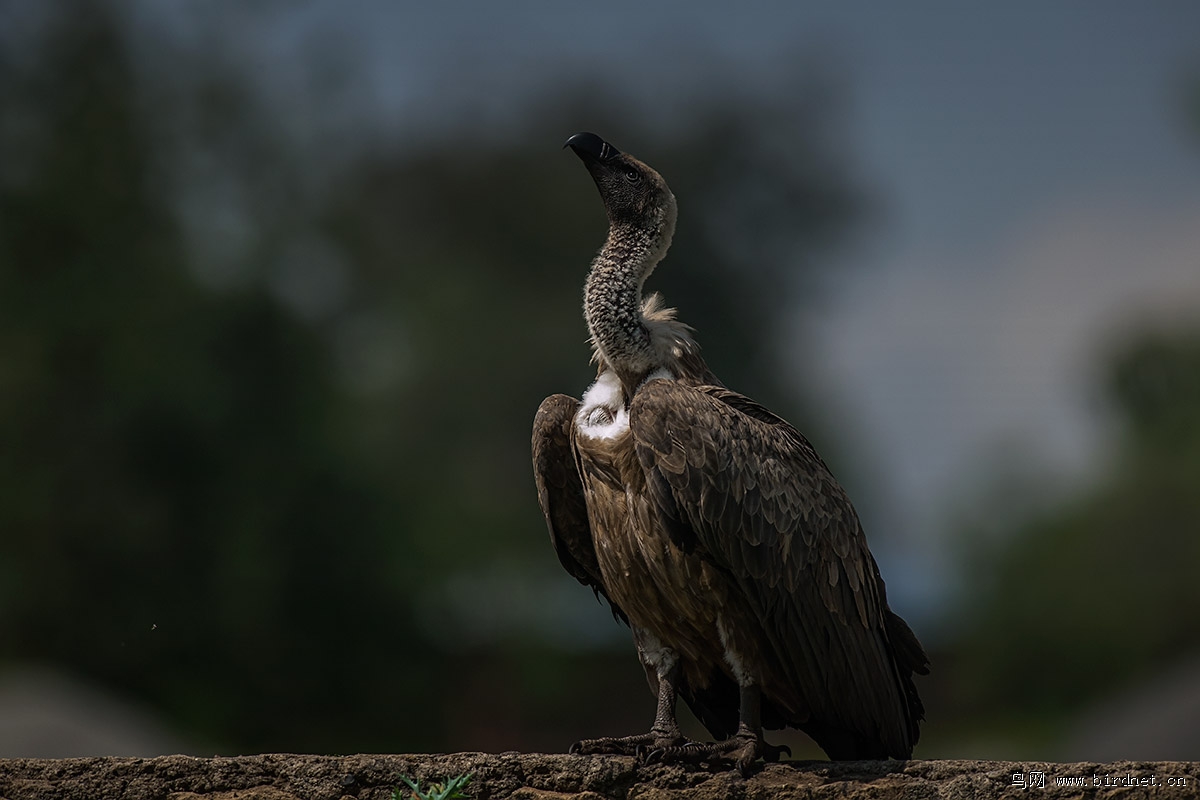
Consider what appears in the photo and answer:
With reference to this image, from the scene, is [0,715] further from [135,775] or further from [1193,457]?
[1193,457]

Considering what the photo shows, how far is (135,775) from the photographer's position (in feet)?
19.6

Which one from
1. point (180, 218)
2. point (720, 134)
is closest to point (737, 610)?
point (180, 218)

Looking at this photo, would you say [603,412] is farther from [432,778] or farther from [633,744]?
[432,778]

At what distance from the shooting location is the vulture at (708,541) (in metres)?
6.29

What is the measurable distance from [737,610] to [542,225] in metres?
30.8

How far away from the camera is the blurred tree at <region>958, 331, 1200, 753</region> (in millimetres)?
32719

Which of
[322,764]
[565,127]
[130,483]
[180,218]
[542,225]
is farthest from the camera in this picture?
[565,127]

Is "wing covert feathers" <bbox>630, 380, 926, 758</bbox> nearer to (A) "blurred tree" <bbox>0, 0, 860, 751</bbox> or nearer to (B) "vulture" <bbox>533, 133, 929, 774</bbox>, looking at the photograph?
(B) "vulture" <bbox>533, 133, 929, 774</bbox>

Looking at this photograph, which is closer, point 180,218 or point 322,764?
point 322,764

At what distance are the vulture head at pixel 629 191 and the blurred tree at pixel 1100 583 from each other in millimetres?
27368

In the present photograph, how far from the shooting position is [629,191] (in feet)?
23.4

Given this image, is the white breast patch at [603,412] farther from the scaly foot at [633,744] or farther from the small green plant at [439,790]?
the small green plant at [439,790]

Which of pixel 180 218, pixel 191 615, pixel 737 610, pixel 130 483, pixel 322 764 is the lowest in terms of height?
pixel 322 764

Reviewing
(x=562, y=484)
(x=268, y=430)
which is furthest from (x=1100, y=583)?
(x=562, y=484)
